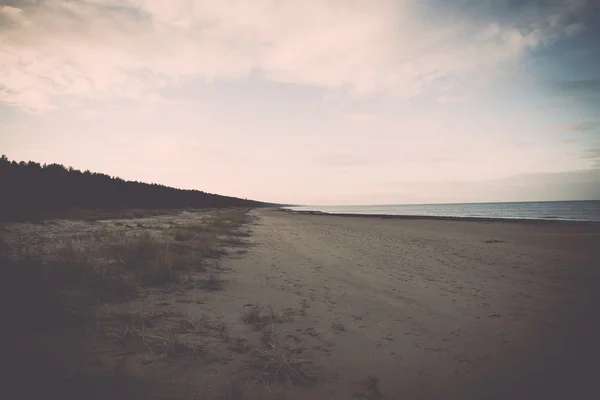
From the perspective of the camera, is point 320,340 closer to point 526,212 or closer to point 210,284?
point 210,284

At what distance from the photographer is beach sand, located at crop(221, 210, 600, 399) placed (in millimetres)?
3414

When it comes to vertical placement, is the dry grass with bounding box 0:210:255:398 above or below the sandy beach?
above

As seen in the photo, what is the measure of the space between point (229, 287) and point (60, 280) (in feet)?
10.4

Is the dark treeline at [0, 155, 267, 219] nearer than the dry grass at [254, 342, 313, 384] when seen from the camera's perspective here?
No

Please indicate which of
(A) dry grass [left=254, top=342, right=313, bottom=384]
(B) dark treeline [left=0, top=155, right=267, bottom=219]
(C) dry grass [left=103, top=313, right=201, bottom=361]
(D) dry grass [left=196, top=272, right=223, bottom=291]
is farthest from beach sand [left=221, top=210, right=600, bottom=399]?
(B) dark treeline [left=0, top=155, right=267, bottom=219]

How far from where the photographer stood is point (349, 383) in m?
3.29

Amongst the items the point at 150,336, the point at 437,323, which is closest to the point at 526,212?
the point at 437,323

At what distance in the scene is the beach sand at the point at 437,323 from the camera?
11.2 feet

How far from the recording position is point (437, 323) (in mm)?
5156

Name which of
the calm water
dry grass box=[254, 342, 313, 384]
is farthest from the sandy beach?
the calm water

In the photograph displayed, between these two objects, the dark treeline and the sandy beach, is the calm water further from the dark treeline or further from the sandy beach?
the dark treeline

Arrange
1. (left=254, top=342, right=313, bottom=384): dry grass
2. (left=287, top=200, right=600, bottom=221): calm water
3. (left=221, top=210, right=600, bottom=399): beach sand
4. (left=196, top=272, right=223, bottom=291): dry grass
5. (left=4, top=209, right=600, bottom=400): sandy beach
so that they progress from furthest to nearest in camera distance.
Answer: (left=287, top=200, right=600, bottom=221): calm water → (left=196, top=272, right=223, bottom=291): dry grass → (left=221, top=210, right=600, bottom=399): beach sand → (left=254, top=342, right=313, bottom=384): dry grass → (left=4, top=209, right=600, bottom=400): sandy beach

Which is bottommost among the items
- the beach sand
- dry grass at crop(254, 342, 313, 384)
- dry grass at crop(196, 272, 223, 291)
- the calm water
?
Result: the beach sand

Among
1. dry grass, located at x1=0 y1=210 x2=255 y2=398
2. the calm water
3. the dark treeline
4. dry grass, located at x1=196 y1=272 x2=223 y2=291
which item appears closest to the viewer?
dry grass, located at x1=0 y1=210 x2=255 y2=398
